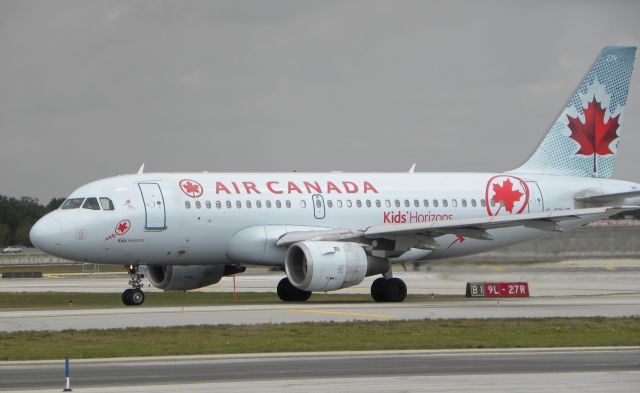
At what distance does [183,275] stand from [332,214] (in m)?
6.04

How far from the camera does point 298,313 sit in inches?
1374

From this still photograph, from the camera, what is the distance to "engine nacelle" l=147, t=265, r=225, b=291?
44.9 meters

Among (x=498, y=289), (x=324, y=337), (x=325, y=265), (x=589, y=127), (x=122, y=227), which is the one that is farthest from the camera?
(x=589, y=127)

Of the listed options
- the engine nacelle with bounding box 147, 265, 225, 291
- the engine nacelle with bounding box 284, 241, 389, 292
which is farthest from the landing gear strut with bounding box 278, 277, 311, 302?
the engine nacelle with bounding box 284, 241, 389, 292

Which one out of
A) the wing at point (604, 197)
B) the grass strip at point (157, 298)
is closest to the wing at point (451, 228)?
the grass strip at point (157, 298)

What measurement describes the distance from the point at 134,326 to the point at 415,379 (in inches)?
488

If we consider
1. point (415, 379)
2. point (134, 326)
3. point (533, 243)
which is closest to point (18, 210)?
point (533, 243)

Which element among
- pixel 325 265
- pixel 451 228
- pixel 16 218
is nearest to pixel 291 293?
pixel 325 265

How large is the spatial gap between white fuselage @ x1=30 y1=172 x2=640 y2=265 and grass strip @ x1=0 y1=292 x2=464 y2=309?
80.4 inches

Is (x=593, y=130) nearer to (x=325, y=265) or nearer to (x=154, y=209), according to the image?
(x=325, y=265)

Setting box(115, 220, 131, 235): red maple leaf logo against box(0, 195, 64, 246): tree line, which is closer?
box(115, 220, 131, 235): red maple leaf logo

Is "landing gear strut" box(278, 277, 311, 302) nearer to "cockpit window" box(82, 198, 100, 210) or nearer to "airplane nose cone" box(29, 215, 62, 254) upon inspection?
"cockpit window" box(82, 198, 100, 210)

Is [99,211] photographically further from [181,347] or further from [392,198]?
[181,347]

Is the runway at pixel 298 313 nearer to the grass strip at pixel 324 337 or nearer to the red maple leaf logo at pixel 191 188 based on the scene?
the grass strip at pixel 324 337
